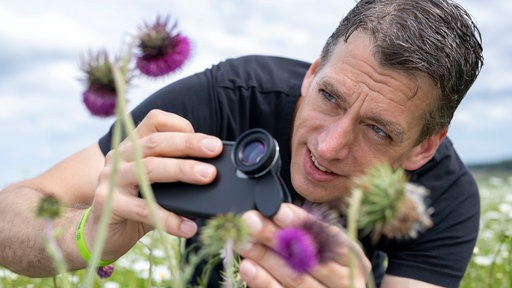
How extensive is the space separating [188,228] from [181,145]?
0.16 meters

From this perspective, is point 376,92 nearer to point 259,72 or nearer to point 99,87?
point 259,72

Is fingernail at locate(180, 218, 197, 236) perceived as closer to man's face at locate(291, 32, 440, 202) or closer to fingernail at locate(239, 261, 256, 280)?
fingernail at locate(239, 261, 256, 280)

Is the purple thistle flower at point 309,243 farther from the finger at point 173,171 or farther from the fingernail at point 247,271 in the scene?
the finger at point 173,171

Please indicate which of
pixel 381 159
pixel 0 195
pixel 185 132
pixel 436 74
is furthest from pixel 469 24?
pixel 0 195

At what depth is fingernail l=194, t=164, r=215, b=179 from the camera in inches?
49.1

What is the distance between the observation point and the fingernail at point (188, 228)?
1257 millimetres

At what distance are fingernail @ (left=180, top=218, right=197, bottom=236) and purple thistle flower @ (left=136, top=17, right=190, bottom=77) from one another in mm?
298

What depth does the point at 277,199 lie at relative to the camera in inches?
43.0

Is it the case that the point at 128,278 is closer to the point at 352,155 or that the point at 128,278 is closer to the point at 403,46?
the point at 352,155

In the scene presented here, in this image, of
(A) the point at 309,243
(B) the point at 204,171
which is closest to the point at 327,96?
(B) the point at 204,171

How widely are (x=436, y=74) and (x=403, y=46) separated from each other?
0.14 m

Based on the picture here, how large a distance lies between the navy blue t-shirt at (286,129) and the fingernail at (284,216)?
1117 millimetres

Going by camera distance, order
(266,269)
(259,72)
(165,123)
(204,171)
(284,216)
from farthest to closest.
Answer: (259,72) < (165,123) < (204,171) < (266,269) < (284,216)

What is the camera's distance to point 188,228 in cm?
126
